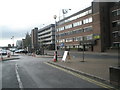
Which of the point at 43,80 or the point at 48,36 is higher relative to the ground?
the point at 48,36

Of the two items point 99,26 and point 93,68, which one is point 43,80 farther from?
point 99,26

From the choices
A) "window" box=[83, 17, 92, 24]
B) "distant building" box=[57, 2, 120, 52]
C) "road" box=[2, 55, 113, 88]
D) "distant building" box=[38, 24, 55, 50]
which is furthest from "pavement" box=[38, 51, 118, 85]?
"distant building" box=[38, 24, 55, 50]

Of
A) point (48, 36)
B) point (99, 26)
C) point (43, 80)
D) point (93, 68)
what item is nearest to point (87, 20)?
point (99, 26)

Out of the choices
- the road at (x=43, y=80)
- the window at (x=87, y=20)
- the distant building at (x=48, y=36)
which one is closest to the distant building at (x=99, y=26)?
the window at (x=87, y=20)

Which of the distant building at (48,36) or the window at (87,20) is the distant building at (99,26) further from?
the distant building at (48,36)

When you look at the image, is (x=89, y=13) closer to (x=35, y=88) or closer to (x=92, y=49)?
(x=92, y=49)

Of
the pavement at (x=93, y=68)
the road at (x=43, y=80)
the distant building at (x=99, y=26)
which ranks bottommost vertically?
the road at (x=43, y=80)

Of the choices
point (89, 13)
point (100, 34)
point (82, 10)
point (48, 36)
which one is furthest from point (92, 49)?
point (48, 36)

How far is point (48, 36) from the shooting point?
14088 cm

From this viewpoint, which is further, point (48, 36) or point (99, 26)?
point (48, 36)

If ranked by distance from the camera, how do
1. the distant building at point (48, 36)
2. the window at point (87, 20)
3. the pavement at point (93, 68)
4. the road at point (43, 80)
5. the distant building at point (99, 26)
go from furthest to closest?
the distant building at point (48, 36)
the window at point (87, 20)
the distant building at point (99, 26)
the pavement at point (93, 68)
the road at point (43, 80)

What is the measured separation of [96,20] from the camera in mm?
70000

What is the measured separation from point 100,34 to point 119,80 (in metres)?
59.5

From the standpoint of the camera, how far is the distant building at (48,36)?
130 metres
